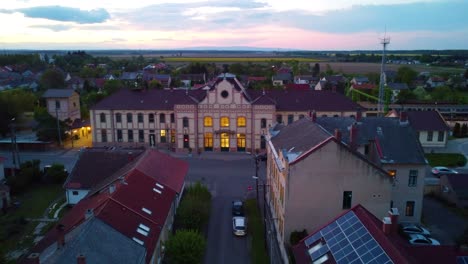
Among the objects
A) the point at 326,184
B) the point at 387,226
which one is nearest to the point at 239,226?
the point at 326,184

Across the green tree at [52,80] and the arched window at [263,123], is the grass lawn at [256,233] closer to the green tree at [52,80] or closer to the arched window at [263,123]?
the arched window at [263,123]

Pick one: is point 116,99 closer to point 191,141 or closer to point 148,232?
point 191,141

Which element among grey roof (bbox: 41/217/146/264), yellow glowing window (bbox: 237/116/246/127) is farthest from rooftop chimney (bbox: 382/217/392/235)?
yellow glowing window (bbox: 237/116/246/127)

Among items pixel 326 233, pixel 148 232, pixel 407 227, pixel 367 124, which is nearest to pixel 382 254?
pixel 326 233

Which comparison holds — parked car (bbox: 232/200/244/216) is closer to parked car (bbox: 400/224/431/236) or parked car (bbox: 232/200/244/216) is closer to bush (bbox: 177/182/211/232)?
bush (bbox: 177/182/211/232)

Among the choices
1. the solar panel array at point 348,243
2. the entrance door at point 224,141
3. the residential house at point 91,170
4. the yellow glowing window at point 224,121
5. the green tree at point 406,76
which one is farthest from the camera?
the green tree at point 406,76

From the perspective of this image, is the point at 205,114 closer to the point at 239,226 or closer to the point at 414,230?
the point at 239,226

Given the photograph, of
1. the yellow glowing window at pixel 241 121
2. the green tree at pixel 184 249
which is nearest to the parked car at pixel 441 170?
the yellow glowing window at pixel 241 121
